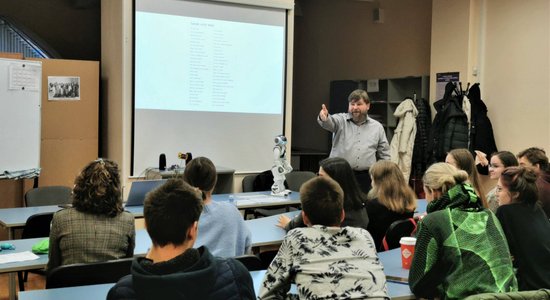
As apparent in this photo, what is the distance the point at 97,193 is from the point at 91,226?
16 centimetres

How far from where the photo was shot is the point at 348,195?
3332mm

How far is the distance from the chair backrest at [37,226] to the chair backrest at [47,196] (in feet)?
2.82

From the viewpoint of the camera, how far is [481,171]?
22.0ft

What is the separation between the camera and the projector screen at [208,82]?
594cm

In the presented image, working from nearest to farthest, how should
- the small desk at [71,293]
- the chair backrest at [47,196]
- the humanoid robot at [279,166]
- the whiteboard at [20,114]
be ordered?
the small desk at [71,293] → the chair backrest at [47,196] → the humanoid robot at [279,166] → the whiteboard at [20,114]

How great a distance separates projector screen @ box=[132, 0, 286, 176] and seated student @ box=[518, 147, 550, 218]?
3.17 meters

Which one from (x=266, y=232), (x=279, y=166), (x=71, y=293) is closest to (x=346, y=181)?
(x=266, y=232)

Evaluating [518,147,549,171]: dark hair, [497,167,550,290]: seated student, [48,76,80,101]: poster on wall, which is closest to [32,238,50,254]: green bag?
[497,167,550,290]: seated student

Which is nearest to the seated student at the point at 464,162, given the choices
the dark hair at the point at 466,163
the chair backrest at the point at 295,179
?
the dark hair at the point at 466,163

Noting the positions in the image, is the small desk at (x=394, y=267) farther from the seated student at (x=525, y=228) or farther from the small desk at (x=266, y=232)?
the small desk at (x=266, y=232)

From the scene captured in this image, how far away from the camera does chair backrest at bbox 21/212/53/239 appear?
13.0ft

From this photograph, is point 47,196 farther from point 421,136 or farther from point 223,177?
point 421,136

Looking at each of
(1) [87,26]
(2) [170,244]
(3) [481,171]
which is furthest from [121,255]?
(1) [87,26]

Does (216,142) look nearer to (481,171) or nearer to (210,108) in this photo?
(210,108)
